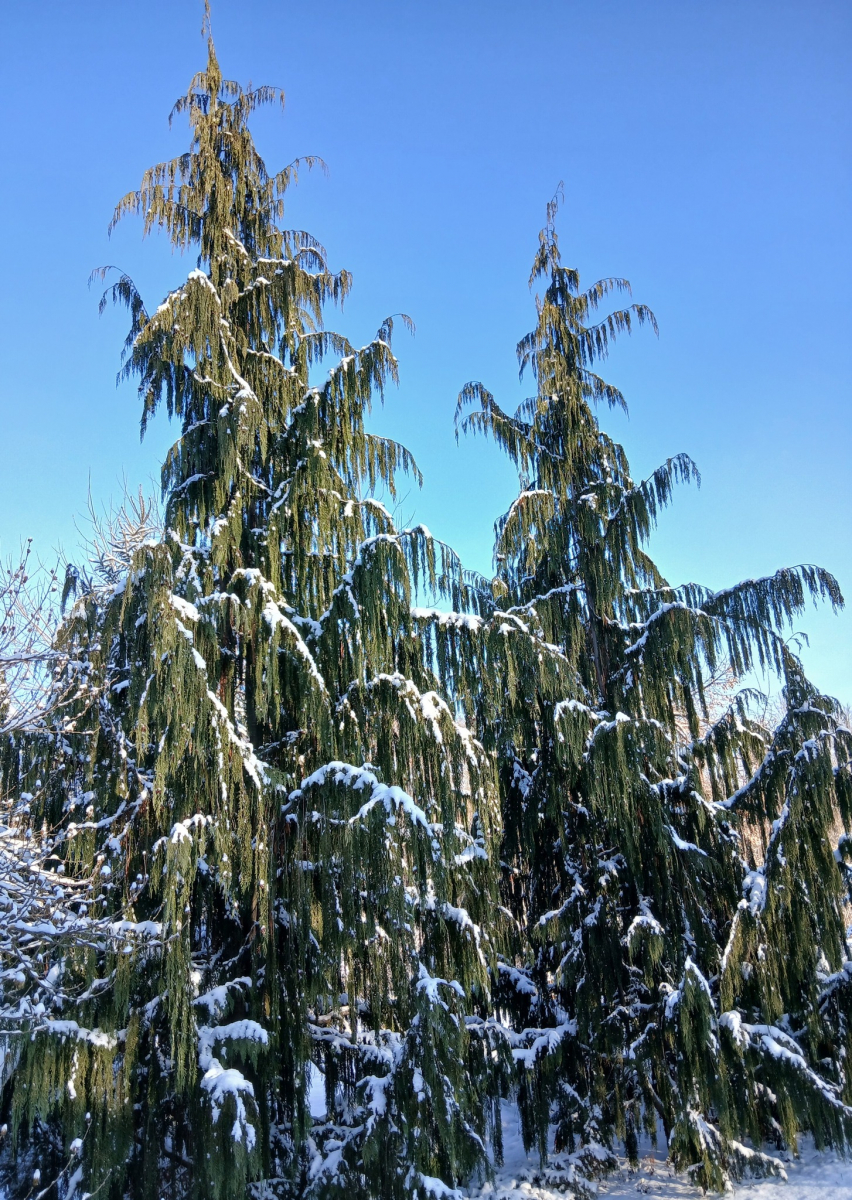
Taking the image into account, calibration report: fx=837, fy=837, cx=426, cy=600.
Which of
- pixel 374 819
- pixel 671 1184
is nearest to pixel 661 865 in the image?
pixel 671 1184

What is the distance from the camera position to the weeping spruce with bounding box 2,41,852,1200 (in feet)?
16.7

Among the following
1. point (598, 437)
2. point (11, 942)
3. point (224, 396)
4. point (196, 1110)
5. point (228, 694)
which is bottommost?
point (196, 1110)

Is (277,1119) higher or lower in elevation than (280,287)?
lower

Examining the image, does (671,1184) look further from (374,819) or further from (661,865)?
(374,819)

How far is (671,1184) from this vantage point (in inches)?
288

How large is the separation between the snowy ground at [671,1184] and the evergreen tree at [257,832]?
1.11 metres

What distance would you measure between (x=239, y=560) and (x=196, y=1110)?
3.61m

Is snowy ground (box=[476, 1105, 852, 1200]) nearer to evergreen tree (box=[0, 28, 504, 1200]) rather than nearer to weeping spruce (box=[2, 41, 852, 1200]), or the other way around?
weeping spruce (box=[2, 41, 852, 1200])

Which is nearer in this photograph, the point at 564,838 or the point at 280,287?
the point at 280,287

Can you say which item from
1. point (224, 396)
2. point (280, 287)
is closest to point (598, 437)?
point (280, 287)

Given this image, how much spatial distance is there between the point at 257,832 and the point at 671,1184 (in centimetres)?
516

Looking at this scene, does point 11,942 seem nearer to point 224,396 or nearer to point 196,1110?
point 196,1110

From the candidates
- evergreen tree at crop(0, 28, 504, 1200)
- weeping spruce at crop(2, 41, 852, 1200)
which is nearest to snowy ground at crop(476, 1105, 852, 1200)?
weeping spruce at crop(2, 41, 852, 1200)

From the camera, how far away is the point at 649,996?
7.71 meters
